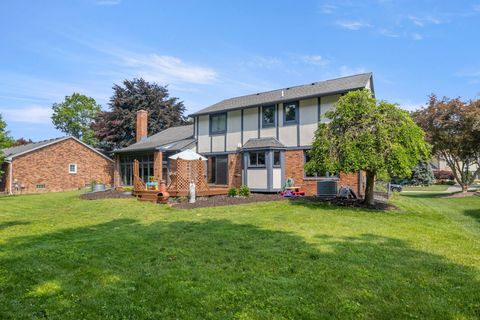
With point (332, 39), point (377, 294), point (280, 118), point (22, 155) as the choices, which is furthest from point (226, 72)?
point (22, 155)

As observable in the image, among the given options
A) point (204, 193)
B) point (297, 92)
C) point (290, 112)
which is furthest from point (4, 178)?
point (297, 92)

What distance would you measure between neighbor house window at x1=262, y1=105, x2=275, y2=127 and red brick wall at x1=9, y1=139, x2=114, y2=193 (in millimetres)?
20359

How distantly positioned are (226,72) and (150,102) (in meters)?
21.9

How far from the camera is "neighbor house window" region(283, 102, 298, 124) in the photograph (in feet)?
60.6

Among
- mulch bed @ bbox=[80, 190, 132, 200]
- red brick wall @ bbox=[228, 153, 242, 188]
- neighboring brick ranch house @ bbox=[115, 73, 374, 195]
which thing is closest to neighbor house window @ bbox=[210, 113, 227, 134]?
neighboring brick ranch house @ bbox=[115, 73, 374, 195]

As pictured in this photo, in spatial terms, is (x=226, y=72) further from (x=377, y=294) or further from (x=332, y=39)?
(x=377, y=294)

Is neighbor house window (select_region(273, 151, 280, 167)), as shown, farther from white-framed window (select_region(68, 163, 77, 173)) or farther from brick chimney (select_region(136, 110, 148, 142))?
white-framed window (select_region(68, 163, 77, 173))

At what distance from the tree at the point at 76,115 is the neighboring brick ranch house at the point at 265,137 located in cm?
3798

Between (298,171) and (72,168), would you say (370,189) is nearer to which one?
(298,171)

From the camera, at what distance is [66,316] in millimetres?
3562

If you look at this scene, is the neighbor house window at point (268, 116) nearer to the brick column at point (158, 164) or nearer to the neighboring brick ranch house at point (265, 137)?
the neighboring brick ranch house at point (265, 137)

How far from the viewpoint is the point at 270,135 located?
1931 cm

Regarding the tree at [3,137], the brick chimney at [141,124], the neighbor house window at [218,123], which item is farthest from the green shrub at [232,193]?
the brick chimney at [141,124]

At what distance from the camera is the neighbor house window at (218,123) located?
21344 mm
